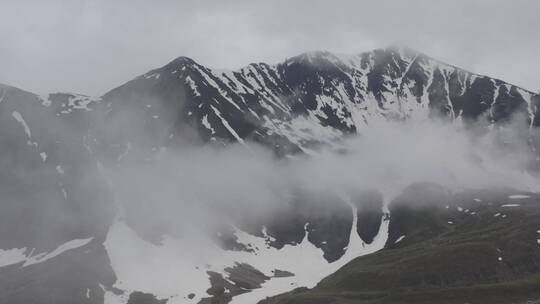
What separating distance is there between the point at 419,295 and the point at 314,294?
36.5 m

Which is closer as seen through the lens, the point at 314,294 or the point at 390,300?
the point at 390,300

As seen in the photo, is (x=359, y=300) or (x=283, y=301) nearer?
(x=359, y=300)

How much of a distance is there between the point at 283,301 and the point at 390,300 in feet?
125

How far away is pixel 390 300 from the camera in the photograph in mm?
173875

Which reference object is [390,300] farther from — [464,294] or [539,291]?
[539,291]

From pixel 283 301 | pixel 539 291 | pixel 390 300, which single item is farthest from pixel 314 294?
pixel 539 291

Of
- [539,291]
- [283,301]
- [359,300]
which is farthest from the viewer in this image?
[283,301]

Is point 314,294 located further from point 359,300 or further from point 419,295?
point 419,295

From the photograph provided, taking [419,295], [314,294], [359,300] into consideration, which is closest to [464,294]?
[419,295]

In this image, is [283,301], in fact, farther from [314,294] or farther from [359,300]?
[359,300]

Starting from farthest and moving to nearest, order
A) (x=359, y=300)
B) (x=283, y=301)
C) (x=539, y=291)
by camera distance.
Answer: (x=283, y=301)
(x=359, y=300)
(x=539, y=291)

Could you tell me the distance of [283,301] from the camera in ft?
649

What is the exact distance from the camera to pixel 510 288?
172875 millimetres

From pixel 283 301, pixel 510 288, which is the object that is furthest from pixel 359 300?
pixel 510 288
